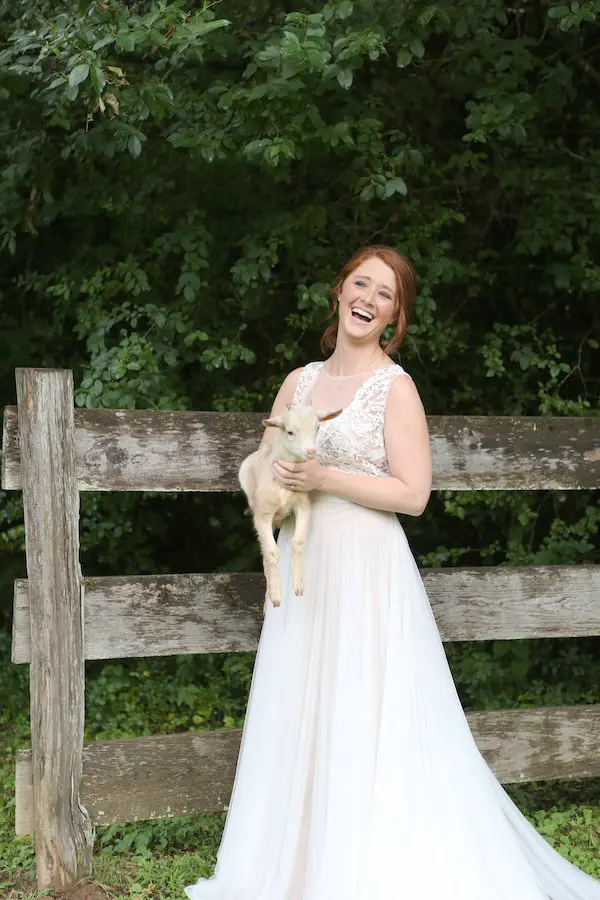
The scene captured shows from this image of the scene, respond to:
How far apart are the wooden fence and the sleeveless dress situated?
482 mm

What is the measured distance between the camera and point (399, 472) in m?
3.32

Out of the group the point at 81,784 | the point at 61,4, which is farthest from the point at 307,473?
the point at 61,4

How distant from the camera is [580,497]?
19.6 feet

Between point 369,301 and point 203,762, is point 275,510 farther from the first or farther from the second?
point 203,762

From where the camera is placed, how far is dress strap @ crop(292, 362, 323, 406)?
3.62 meters

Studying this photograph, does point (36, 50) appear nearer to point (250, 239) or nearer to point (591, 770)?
point (250, 239)

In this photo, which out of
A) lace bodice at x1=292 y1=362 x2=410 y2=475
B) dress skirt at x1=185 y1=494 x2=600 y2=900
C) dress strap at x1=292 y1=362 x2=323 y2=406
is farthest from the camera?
dress strap at x1=292 y1=362 x2=323 y2=406

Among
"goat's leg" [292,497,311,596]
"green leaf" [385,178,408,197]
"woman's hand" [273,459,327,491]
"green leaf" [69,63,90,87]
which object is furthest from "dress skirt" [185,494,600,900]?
"green leaf" [385,178,408,197]

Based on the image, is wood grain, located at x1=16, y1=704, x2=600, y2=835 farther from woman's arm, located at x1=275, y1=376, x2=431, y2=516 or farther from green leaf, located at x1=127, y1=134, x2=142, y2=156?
green leaf, located at x1=127, y1=134, x2=142, y2=156

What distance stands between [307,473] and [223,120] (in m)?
2.42

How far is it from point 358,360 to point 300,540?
0.70 metres

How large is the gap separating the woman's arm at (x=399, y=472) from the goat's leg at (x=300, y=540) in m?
0.09

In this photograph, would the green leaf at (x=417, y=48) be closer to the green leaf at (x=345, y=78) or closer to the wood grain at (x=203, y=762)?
the green leaf at (x=345, y=78)

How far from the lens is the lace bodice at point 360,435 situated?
132 inches
